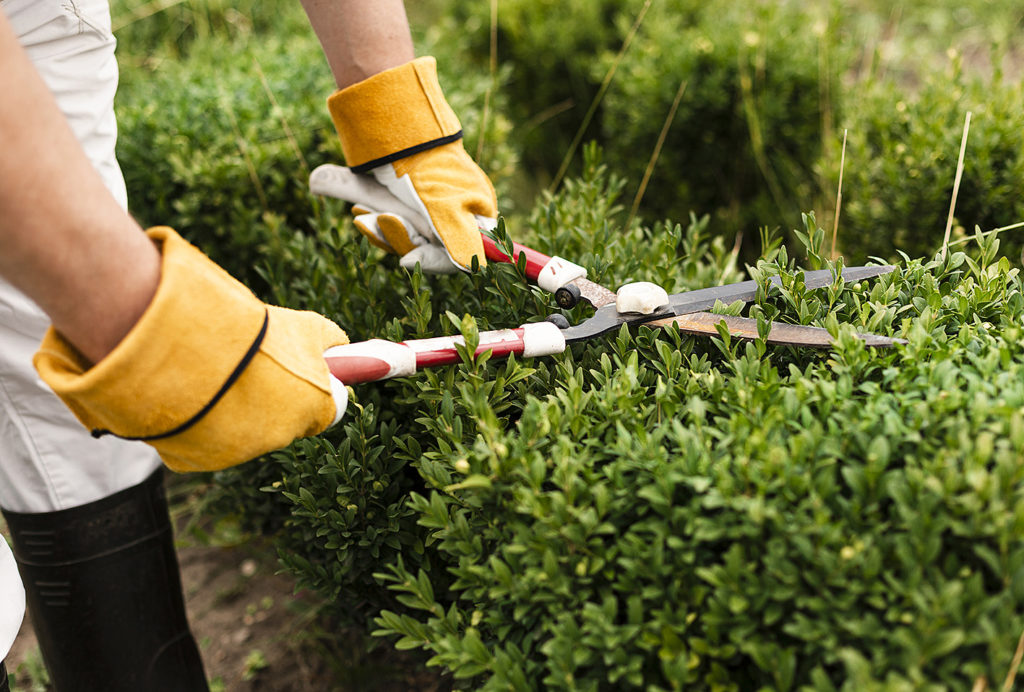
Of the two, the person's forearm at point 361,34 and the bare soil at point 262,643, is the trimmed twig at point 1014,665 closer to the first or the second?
the bare soil at point 262,643

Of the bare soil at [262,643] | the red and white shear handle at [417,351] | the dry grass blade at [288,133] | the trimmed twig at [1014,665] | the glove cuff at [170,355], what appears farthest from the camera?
the dry grass blade at [288,133]

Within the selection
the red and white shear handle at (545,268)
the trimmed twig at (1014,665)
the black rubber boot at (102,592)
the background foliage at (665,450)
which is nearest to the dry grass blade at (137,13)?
the background foliage at (665,450)

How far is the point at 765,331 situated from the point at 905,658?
1.97 feet

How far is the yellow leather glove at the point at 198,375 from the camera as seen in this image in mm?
1083

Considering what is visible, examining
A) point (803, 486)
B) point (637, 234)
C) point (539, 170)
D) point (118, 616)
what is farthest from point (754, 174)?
point (118, 616)

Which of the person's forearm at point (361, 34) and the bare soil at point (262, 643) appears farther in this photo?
the bare soil at point (262, 643)

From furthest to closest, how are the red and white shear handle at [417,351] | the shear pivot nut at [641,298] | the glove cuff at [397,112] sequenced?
the glove cuff at [397,112], the shear pivot nut at [641,298], the red and white shear handle at [417,351]

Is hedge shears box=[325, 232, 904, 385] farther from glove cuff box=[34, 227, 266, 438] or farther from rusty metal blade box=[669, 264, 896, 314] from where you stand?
glove cuff box=[34, 227, 266, 438]

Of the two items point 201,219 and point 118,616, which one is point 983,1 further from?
point 118,616

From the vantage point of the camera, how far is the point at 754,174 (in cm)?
373

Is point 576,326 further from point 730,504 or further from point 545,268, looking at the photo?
point 730,504

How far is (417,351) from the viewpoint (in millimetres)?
1415

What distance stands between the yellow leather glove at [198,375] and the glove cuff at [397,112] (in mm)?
633

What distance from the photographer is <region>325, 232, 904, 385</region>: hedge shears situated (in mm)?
1367
